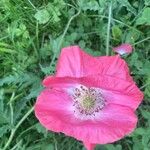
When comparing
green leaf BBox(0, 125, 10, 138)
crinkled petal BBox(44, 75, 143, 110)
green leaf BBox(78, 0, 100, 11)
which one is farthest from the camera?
green leaf BBox(78, 0, 100, 11)

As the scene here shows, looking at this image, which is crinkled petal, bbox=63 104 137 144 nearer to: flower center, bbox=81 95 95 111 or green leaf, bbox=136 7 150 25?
flower center, bbox=81 95 95 111

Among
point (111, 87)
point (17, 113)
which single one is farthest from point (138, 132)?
Answer: point (17, 113)

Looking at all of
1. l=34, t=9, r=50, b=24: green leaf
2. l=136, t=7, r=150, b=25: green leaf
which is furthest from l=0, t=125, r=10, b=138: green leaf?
l=136, t=7, r=150, b=25: green leaf

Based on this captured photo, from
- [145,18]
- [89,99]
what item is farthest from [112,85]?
[145,18]

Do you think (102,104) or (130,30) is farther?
(130,30)

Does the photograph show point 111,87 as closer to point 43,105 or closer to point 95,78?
point 95,78

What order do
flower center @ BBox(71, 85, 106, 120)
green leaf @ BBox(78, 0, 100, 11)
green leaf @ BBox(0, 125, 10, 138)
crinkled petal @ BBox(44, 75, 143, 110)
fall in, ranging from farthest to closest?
green leaf @ BBox(78, 0, 100, 11) → green leaf @ BBox(0, 125, 10, 138) → flower center @ BBox(71, 85, 106, 120) → crinkled petal @ BBox(44, 75, 143, 110)

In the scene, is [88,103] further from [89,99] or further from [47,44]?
[47,44]

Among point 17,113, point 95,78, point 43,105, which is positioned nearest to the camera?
point 95,78
